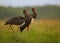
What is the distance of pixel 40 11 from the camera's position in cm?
225

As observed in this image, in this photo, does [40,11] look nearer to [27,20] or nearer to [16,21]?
[27,20]

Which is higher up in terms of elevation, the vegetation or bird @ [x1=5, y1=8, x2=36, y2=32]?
the vegetation

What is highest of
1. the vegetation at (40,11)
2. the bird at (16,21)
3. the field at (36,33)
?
the vegetation at (40,11)

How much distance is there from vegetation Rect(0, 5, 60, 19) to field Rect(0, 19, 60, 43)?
59 mm

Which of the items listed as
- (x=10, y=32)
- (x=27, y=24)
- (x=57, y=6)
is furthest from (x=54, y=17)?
(x=10, y=32)

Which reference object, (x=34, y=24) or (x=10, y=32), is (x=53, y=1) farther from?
(x=10, y=32)

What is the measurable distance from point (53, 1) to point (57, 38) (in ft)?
1.30

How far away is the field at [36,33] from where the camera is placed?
2.18 meters

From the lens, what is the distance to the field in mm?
2184

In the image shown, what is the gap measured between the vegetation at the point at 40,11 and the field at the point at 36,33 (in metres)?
0.06

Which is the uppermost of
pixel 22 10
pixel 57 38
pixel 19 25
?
pixel 22 10

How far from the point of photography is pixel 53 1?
2268mm

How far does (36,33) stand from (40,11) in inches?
9.4

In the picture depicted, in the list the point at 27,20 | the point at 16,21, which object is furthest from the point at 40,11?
the point at 16,21
